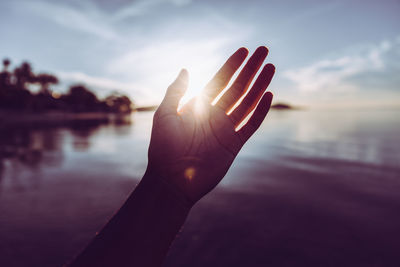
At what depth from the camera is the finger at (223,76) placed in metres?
1.89

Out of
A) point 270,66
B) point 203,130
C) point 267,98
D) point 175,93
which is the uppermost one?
point 270,66

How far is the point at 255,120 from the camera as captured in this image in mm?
1999

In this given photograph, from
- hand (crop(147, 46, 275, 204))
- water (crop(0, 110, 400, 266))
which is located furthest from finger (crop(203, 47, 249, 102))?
water (crop(0, 110, 400, 266))

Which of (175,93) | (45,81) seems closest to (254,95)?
(175,93)

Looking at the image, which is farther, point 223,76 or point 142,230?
point 223,76

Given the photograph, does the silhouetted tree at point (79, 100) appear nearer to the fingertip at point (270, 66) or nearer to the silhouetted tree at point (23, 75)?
the silhouetted tree at point (23, 75)

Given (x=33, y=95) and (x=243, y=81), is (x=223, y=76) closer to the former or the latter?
(x=243, y=81)

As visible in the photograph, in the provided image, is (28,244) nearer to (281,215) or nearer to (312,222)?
(281,215)

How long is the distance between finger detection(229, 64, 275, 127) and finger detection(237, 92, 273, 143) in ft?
0.17

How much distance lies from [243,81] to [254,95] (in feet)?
0.57

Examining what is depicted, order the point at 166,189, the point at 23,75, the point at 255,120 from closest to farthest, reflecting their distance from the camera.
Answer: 1. the point at 166,189
2. the point at 255,120
3. the point at 23,75

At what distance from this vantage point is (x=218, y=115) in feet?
6.12

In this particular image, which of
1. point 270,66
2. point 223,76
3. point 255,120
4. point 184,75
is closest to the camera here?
point 184,75

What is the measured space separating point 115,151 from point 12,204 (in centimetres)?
685
